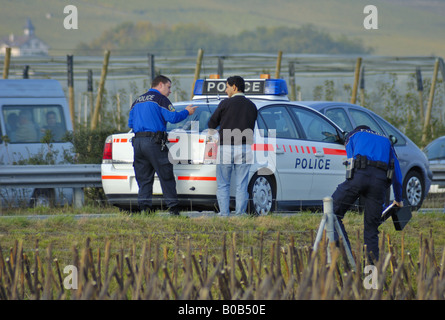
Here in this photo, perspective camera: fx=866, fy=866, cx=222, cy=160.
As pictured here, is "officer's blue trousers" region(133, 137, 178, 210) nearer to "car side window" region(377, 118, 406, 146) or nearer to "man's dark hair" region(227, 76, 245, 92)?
"man's dark hair" region(227, 76, 245, 92)

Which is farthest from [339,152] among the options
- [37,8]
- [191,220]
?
[37,8]

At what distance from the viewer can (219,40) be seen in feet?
374

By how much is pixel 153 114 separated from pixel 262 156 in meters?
1.39

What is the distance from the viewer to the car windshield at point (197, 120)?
1005 cm

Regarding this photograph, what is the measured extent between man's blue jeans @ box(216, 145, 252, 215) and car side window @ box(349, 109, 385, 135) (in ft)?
10.1

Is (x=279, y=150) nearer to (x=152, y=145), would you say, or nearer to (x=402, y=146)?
(x=152, y=145)

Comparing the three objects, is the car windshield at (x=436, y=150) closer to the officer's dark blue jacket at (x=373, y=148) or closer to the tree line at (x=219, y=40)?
the officer's dark blue jacket at (x=373, y=148)

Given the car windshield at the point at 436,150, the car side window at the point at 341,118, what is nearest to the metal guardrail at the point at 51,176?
the car side window at the point at 341,118

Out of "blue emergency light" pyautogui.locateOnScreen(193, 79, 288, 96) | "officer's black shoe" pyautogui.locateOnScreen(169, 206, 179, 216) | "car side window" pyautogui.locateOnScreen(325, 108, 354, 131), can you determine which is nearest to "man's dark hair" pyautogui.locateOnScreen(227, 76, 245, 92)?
"blue emergency light" pyautogui.locateOnScreen(193, 79, 288, 96)

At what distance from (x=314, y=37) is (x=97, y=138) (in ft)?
299

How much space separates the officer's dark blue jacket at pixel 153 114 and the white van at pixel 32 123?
3.92 metres

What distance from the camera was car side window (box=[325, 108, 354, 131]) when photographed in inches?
479

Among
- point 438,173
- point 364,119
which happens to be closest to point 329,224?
point 364,119

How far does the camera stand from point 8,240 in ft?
26.3
